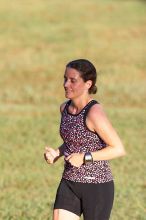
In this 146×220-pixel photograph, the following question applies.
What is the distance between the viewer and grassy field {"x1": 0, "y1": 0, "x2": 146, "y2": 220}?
11787mm

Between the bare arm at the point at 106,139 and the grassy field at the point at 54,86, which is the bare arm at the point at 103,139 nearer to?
the bare arm at the point at 106,139

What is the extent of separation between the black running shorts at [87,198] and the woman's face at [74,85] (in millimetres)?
707

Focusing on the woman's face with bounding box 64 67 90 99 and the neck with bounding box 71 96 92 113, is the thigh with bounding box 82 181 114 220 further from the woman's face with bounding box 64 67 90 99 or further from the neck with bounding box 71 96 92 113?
the woman's face with bounding box 64 67 90 99

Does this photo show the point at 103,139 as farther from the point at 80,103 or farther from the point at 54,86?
the point at 54,86

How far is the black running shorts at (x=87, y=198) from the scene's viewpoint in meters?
6.57

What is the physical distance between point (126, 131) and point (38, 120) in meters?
2.25

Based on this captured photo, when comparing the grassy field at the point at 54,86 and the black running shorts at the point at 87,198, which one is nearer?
the black running shorts at the point at 87,198

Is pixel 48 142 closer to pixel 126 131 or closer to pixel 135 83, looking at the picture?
pixel 126 131

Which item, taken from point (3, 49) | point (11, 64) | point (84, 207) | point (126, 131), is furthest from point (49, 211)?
point (3, 49)

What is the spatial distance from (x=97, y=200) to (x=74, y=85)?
935 mm

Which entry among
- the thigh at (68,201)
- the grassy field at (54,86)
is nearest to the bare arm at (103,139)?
the thigh at (68,201)

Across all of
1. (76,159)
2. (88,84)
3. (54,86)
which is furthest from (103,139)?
(54,86)

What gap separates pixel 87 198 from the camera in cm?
661

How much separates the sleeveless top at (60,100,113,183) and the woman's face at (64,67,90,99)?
13 cm
